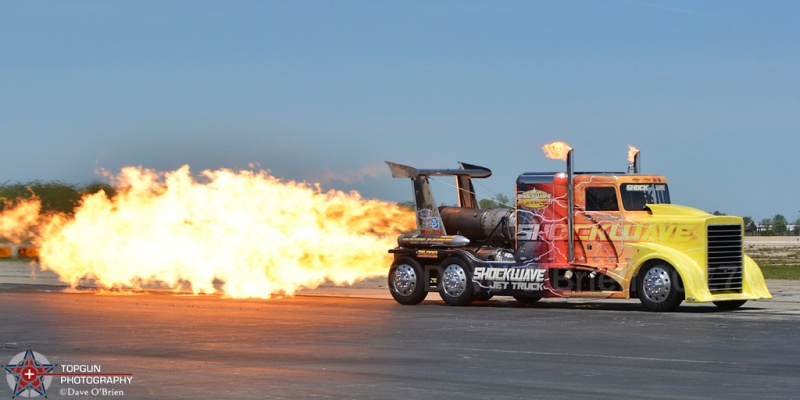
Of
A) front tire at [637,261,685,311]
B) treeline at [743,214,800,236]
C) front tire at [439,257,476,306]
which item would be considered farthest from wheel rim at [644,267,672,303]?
treeline at [743,214,800,236]

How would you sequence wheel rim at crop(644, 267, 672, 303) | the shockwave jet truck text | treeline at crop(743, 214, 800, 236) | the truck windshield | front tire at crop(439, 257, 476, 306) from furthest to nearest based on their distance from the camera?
treeline at crop(743, 214, 800, 236) → front tire at crop(439, 257, 476, 306) → the truck windshield → the shockwave jet truck text → wheel rim at crop(644, 267, 672, 303)

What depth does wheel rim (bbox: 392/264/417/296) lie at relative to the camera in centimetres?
2756

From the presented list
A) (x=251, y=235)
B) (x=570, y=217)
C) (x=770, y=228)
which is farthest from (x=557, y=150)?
(x=770, y=228)

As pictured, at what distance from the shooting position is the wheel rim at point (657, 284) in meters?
24.6

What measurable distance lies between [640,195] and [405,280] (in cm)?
564

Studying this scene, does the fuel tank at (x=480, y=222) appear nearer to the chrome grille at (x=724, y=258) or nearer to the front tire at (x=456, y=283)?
the front tire at (x=456, y=283)

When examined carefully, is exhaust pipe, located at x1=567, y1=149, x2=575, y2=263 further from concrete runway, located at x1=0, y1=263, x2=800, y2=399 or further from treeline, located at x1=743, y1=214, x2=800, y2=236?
treeline, located at x1=743, y1=214, x2=800, y2=236

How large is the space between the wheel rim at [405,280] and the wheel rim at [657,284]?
17.8 ft

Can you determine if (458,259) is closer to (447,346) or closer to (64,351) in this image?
(447,346)

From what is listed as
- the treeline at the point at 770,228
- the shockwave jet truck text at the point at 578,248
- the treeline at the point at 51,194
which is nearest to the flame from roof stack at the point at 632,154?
the shockwave jet truck text at the point at 578,248

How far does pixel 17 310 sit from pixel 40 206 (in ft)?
39.0

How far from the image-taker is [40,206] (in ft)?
120

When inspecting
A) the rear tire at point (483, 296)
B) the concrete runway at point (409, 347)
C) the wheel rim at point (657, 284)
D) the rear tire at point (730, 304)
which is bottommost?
the concrete runway at point (409, 347)

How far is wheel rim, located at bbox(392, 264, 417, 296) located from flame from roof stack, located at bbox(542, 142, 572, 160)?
4121 mm
